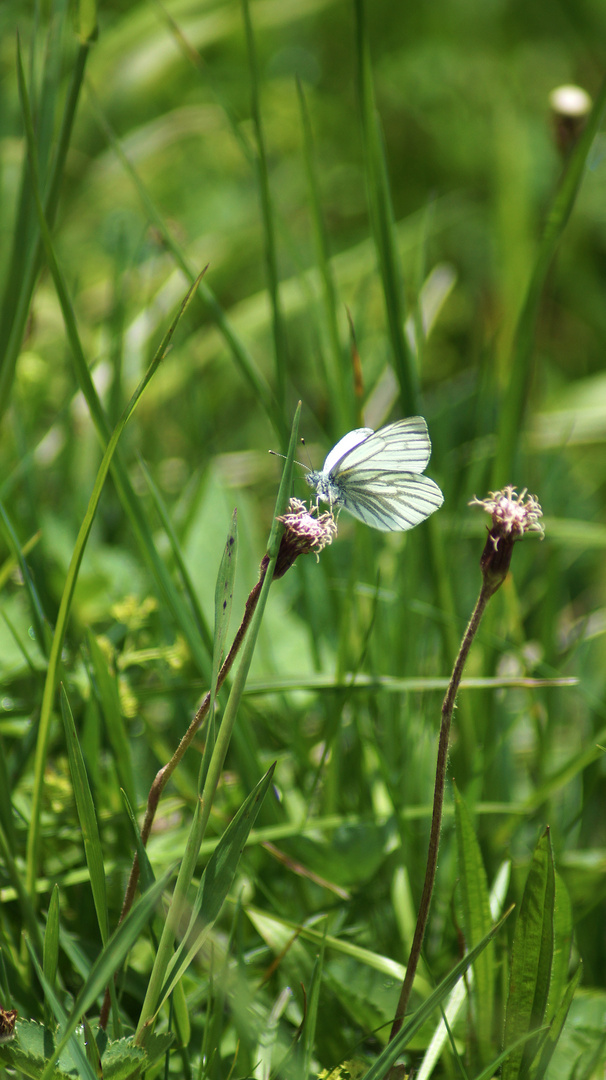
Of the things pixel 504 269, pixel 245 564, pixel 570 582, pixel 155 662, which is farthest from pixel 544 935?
pixel 504 269

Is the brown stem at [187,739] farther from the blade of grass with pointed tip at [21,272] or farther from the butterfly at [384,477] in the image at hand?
the blade of grass with pointed tip at [21,272]

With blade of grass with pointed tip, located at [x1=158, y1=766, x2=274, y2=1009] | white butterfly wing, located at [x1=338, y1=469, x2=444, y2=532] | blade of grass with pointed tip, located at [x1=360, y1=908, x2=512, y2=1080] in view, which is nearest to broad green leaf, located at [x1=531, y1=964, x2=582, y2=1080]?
blade of grass with pointed tip, located at [x1=360, y1=908, x2=512, y2=1080]

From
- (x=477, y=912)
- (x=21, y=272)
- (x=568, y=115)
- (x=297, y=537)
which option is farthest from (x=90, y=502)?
(x=568, y=115)

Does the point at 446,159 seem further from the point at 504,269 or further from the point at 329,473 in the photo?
the point at 329,473

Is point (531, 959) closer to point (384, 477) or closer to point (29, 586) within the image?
point (384, 477)

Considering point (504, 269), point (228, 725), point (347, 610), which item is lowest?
point (228, 725)

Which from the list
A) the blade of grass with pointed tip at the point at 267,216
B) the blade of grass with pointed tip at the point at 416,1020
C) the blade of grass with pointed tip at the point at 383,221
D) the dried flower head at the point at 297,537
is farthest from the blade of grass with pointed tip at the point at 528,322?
the blade of grass with pointed tip at the point at 416,1020

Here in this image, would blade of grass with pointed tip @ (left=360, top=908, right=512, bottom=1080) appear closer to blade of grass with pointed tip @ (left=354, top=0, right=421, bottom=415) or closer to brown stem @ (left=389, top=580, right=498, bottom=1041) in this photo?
brown stem @ (left=389, top=580, right=498, bottom=1041)
